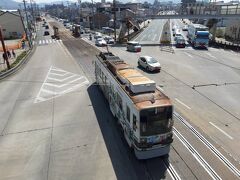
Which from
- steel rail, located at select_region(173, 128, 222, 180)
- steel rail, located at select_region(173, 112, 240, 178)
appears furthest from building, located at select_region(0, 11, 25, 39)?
steel rail, located at select_region(173, 128, 222, 180)

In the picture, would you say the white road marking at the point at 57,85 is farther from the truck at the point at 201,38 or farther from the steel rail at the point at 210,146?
the truck at the point at 201,38

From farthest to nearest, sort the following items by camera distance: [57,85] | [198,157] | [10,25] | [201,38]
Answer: [10,25] < [201,38] < [57,85] < [198,157]

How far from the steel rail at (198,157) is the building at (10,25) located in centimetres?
7978

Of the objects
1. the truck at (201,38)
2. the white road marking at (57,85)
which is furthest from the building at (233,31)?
the white road marking at (57,85)

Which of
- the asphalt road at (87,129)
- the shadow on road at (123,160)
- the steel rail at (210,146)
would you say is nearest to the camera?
the shadow on road at (123,160)

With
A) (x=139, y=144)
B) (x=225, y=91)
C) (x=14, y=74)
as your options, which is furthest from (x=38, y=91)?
(x=225, y=91)

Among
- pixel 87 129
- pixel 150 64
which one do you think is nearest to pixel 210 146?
pixel 87 129

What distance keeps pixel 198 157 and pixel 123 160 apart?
4362 millimetres

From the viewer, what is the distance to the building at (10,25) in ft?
268

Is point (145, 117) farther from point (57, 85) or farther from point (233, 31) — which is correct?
point (233, 31)

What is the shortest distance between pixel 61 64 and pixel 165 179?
101ft

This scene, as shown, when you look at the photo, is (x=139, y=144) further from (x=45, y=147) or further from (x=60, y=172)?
(x=45, y=147)

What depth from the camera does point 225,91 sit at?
25391mm

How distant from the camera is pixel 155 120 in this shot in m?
13.0
